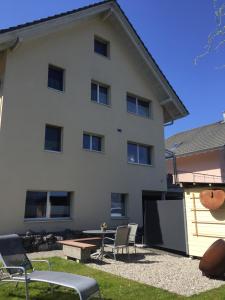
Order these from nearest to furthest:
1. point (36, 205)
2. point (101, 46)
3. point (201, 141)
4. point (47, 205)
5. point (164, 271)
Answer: point (164, 271) → point (36, 205) → point (47, 205) → point (101, 46) → point (201, 141)

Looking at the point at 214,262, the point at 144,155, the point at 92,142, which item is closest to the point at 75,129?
the point at 92,142

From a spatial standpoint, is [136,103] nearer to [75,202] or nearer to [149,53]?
[149,53]

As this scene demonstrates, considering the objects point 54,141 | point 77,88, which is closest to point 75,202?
point 54,141

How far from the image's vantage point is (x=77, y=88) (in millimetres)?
14930

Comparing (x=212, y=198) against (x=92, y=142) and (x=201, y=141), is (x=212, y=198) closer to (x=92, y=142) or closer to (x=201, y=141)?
(x=92, y=142)

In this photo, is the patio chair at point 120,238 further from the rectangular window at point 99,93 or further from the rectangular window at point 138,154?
the rectangular window at point 99,93

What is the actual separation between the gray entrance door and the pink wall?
37.5ft

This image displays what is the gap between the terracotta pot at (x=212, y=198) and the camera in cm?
887

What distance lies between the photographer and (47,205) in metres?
12.8

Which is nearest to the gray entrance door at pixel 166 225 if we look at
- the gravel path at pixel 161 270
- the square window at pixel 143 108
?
the gravel path at pixel 161 270

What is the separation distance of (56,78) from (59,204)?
20.3ft

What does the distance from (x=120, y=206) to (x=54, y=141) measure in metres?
5.25

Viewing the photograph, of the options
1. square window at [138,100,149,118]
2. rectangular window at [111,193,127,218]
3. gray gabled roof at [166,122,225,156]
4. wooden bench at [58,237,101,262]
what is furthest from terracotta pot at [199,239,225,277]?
gray gabled roof at [166,122,225,156]

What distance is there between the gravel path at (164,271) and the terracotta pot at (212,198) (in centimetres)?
186
